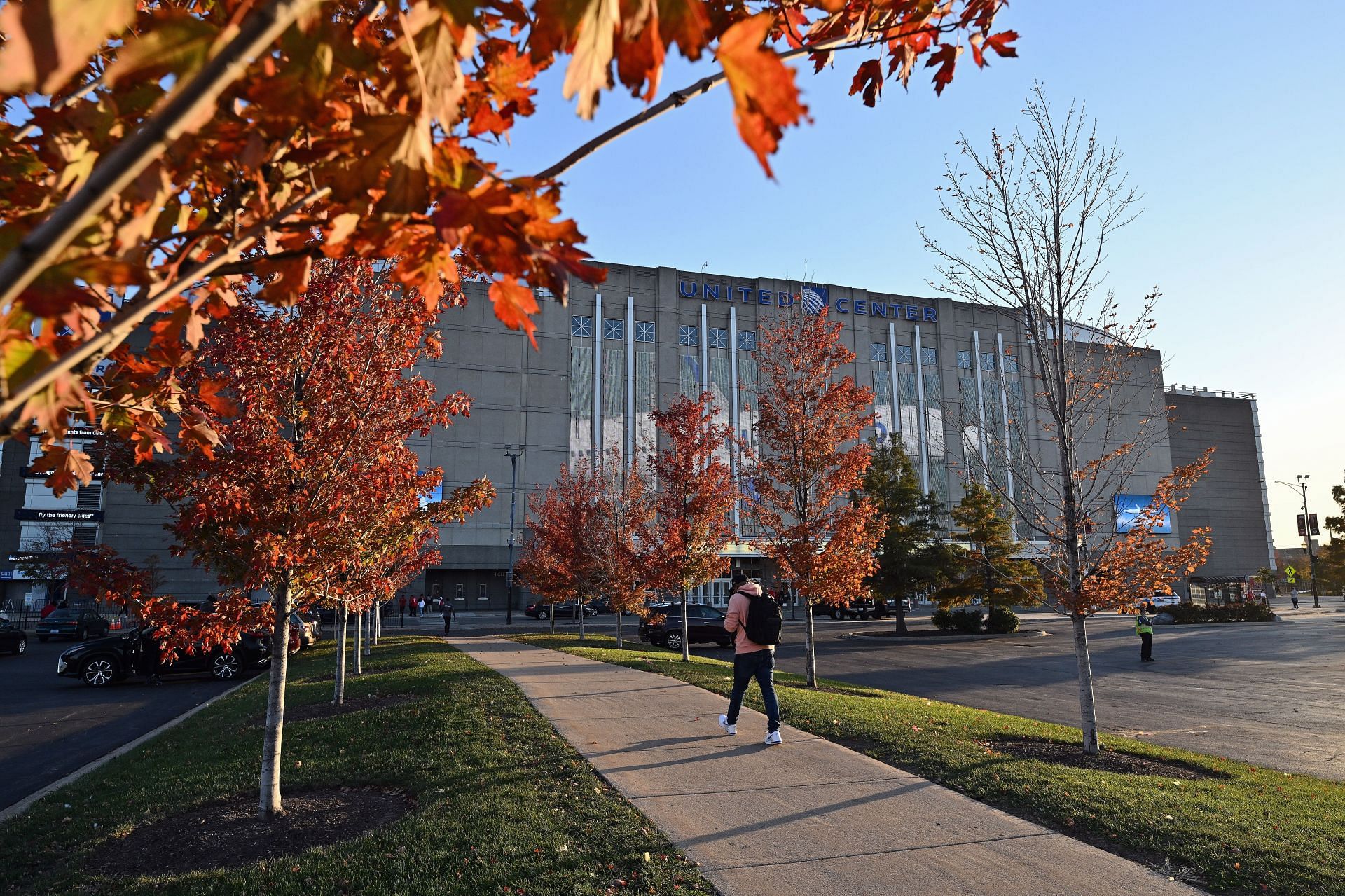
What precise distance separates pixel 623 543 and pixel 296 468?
16.8m

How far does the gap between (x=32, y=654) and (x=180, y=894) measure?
28.4m

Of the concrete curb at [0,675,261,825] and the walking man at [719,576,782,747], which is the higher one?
the walking man at [719,576,782,747]

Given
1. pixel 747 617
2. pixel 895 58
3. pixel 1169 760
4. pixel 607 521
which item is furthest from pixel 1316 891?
pixel 607 521

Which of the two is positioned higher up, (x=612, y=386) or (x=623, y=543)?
(x=612, y=386)

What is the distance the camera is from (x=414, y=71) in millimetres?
1391

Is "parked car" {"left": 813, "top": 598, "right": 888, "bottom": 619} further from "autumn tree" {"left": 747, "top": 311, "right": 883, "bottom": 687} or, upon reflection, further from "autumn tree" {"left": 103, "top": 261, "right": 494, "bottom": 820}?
"autumn tree" {"left": 103, "top": 261, "right": 494, "bottom": 820}

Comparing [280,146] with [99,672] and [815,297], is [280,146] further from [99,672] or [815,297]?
[815,297]

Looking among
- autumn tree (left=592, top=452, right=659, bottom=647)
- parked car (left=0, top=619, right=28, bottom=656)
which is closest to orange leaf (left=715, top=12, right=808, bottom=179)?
autumn tree (left=592, top=452, right=659, bottom=647)

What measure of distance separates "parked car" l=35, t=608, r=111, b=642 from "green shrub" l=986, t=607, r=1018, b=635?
38813 mm

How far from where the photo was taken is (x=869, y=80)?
3016mm

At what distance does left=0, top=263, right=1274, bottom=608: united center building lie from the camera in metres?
50.4

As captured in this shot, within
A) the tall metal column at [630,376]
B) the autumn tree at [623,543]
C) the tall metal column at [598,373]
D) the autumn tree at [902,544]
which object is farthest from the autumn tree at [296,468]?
the tall metal column at [598,373]

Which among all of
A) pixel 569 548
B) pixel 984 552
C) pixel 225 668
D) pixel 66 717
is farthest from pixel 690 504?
pixel 984 552

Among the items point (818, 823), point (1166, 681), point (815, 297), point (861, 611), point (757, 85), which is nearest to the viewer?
point (757, 85)
